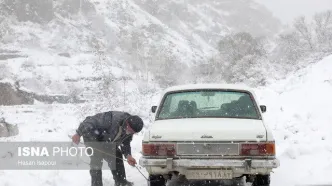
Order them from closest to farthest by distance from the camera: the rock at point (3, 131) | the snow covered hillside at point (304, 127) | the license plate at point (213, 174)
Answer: the license plate at point (213, 174), the snow covered hillside at point (304, 127), the rock at point (3, 131)

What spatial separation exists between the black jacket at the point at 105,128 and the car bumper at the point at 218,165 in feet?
3.54

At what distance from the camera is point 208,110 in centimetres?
618

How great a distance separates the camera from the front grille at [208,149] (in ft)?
16.9

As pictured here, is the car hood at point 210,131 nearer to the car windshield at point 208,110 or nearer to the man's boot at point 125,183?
the car windshield at point 208,110

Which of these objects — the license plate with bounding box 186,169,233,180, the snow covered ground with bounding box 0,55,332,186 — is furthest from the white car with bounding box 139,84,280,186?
the snow covered ground with bounding box 0,55,332,186

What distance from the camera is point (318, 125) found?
9.51 m

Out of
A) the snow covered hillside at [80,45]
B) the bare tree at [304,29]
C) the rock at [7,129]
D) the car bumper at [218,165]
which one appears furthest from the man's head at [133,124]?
the bare tree at [304,29]

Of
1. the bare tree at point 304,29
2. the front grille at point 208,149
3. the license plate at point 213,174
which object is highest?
the bare tree at point 304,29

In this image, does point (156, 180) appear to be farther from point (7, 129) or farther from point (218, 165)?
point (7, 129)

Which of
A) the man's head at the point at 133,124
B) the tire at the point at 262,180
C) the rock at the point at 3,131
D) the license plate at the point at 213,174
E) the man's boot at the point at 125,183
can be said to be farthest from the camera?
the rock at the point at 3,131

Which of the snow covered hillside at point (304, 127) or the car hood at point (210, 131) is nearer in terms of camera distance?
the car hood at point (210, 131)

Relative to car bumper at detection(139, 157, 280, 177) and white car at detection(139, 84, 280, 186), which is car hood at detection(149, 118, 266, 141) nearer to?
white car at detection(139, 84, 280, 186)

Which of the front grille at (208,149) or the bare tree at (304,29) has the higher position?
the bare tree at (304,29)

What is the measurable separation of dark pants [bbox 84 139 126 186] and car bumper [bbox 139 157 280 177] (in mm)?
1253
